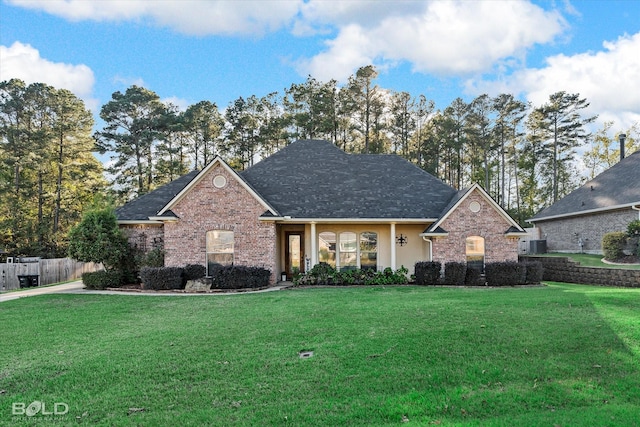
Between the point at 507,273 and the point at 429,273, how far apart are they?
10.2 feet

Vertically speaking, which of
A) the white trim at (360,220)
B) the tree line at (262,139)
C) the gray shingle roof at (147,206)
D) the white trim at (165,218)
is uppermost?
the tree line at (262,139)

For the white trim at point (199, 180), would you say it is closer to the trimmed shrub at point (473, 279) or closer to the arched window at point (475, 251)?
the trimmed shrub at point (473, 279)

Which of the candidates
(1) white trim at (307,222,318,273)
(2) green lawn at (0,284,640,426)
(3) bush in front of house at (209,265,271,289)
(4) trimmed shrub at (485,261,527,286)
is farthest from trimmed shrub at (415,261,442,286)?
(3) bush in front of house at (209,265,271,289)

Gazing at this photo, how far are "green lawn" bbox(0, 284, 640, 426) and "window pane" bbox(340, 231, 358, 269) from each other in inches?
325

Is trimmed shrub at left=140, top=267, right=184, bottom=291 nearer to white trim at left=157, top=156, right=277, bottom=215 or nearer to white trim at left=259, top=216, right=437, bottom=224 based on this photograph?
white trim at left=157, top=156, right=277, bottom=215

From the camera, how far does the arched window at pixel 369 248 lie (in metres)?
17.6

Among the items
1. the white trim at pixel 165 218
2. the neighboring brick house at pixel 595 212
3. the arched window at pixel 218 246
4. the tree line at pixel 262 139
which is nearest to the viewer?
the white trim at pixel 165 218

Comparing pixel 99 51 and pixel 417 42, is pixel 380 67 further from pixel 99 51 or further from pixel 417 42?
pixel 99 51

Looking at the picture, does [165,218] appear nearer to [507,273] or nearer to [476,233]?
[476,233]

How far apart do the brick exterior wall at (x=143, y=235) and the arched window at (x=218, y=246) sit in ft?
8.53

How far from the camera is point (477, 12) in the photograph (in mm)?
13992

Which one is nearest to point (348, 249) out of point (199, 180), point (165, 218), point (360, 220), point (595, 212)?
point (360, 220)

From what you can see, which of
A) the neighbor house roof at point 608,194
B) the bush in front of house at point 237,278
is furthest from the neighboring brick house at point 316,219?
the neighbor house roof at point 608,194

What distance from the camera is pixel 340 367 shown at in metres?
5.45
